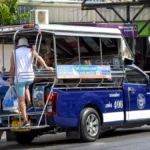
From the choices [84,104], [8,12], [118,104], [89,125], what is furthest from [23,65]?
[8,12]

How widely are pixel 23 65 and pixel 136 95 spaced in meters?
3.33

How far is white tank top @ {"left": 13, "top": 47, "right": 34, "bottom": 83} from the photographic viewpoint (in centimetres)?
1091

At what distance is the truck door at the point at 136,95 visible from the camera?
12766 mm

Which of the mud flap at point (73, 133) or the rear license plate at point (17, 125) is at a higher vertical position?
the rear license plate at point (17, 125)

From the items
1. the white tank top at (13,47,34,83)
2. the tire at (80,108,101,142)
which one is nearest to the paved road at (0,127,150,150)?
the tire at (80,108,101,142)

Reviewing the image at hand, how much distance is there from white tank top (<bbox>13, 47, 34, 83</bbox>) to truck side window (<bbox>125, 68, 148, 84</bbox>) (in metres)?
2.92

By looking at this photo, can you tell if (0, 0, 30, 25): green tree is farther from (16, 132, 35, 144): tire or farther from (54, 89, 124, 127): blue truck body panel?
(54, 89, 124, 127): blue truck body panel

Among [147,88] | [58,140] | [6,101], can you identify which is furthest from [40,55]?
[147,88]

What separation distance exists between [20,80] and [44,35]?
126cm

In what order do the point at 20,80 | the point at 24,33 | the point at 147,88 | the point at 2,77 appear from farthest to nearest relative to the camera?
1. the point at 147,88
2. the point at 2,77
3. the point at 24,33
4. the point at 20,80

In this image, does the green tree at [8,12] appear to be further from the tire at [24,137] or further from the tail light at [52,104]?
the tail light at [52,104]

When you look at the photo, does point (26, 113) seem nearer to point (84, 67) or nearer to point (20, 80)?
point (20, 80)

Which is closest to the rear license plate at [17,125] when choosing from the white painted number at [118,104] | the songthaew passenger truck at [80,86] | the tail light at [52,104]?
the songthaew passenger truck at [80,86]

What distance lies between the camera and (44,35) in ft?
38.0
